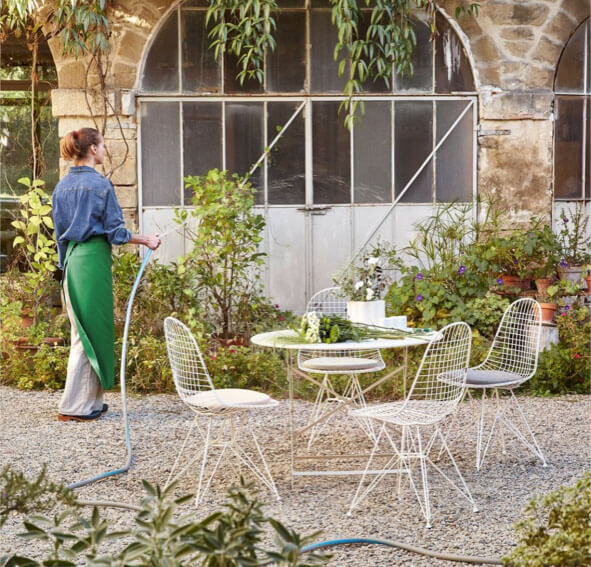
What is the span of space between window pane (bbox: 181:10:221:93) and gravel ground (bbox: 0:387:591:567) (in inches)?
120

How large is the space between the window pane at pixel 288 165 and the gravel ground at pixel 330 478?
2424 millimetres

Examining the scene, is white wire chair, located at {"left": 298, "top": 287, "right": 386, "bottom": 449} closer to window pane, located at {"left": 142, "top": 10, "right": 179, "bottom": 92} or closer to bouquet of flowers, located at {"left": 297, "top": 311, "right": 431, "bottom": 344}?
bouquet of flowers, located at {"left": 297, "top": 311, "right": 431, "bottom": 344}

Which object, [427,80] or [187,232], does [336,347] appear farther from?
[427,80]

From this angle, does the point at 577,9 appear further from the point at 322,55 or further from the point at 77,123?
the point at 77,123

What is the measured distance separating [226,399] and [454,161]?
15.4 ft

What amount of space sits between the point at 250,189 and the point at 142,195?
101 cm

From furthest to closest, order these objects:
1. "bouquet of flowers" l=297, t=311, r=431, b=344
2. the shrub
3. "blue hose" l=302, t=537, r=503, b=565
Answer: "bouquet of flowers" l=297, t=311, r=431, b=344 < "blue hose" l=302, t=537, r=503, b=565 < the shrub

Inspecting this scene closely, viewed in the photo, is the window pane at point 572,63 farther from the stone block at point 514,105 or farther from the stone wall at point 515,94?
the stone block at point 514,105

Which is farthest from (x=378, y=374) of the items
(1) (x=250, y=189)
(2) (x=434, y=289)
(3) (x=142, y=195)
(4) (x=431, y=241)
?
(3) (x=142, y=195)

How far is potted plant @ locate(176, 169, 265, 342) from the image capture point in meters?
7.32

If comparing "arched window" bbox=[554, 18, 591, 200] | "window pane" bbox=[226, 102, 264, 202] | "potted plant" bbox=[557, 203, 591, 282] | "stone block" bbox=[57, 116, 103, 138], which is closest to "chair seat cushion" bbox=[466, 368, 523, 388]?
"potted plant" bbox=[557, 203, 591, 282]

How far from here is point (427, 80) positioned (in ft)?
26.9

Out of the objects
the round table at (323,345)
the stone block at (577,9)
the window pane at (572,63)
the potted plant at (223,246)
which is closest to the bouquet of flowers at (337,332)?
the round table at (323,345)

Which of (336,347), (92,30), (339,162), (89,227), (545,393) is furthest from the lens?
(339,162)
